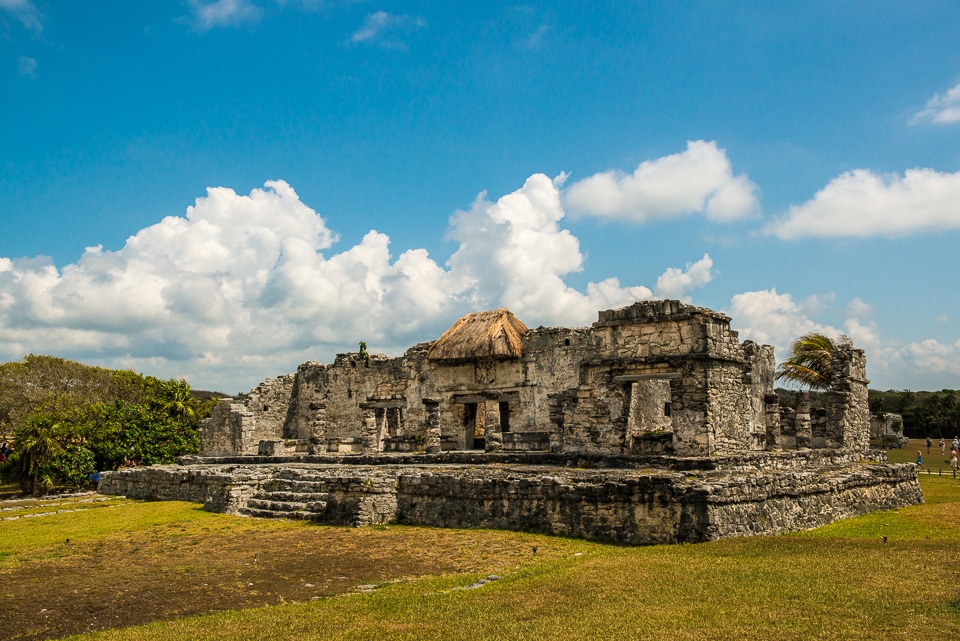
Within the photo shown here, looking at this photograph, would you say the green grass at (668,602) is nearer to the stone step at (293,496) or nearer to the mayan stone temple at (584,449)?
the mayan stone temple at (584,449)

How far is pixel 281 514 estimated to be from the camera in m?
11.0

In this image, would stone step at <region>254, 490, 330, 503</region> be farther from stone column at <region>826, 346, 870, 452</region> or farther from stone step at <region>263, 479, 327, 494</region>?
stone column at <region>826, 346, 870, 452</region>

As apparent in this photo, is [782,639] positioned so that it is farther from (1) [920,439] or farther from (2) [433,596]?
(1) [920,439]

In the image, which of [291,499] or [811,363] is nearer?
[291,499]

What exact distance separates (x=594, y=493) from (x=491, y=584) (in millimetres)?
2430

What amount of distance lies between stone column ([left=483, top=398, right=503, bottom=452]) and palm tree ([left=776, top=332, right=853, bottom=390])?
9.77 m

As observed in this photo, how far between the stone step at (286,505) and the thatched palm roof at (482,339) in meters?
9.67

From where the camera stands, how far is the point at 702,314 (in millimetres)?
11555

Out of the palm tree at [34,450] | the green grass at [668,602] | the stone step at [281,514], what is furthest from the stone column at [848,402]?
the palm tree at [34,450]

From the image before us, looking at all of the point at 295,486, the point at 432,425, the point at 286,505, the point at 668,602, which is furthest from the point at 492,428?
the point at 668,602

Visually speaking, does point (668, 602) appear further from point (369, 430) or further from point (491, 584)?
point (369, 430)

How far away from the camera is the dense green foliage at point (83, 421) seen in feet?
57.0

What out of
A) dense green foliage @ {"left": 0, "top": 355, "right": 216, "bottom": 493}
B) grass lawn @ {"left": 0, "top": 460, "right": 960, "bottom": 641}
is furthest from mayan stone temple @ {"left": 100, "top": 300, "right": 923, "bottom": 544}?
dense green foliage @ {"left": 0, "top": 355, "right": 216, "bottom": 493}

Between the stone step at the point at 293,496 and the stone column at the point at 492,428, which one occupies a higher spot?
the stone column at the point at 492,428
